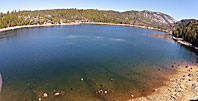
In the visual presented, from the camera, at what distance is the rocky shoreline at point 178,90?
35.9 m

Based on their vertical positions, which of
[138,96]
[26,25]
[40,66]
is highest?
[26,25]

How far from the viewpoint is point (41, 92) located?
36312mm

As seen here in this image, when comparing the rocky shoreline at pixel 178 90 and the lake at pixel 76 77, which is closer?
the rocky shoreline at pixel 178 90

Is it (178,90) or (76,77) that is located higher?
(76,77)

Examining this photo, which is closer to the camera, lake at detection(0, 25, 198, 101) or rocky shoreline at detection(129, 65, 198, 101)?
rocky shoreline at detection(129, 65, 198, 101)

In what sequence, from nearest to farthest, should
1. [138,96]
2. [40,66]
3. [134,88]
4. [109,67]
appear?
[138,96] → [134,88] → [40,66] → [109,67]

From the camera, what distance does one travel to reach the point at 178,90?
39969mm

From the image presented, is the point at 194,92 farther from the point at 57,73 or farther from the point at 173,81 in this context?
the point at 57,73

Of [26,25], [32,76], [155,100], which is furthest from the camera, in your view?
Result: [26,25]

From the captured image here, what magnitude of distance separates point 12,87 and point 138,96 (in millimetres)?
37144

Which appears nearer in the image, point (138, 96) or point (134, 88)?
point (138, 96)

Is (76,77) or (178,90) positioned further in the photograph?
(76,77)

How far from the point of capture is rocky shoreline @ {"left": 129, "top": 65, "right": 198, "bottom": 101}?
3591cm

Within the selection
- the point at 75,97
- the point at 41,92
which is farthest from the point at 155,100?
the point at 41,92
